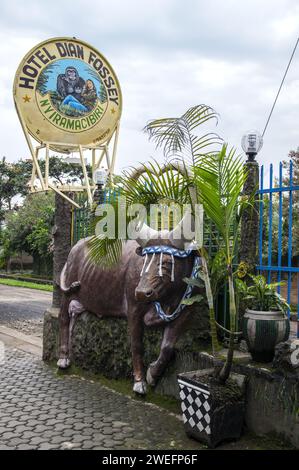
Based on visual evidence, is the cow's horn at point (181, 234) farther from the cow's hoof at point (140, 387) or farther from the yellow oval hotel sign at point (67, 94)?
the yellow oval hotel sign at point (67, 94)

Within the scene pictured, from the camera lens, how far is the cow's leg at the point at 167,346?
15.3 feet

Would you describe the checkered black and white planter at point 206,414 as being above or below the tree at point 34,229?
below

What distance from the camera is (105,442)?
391 centimetres

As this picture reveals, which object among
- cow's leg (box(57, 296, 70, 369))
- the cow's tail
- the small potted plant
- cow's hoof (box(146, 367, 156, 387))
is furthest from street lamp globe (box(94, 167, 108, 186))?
the small potted plant

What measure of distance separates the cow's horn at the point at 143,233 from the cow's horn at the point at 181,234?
183 millimetres

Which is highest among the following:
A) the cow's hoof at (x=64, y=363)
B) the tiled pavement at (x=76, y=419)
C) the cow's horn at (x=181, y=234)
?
the cow's horn at (x=181, y=234)

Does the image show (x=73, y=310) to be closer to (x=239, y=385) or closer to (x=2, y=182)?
(x=239, y=385)

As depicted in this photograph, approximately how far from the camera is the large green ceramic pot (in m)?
3.86

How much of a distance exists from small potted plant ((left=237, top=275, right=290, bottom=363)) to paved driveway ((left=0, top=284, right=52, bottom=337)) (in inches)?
246

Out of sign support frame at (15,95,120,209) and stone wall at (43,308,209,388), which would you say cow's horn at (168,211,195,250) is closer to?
stone wall at (43,308,209,388)

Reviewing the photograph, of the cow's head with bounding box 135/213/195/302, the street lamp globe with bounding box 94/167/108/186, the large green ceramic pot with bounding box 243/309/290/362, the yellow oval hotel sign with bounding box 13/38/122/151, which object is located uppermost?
the yellow oval hotel sign with bounding box 13/38/122/151

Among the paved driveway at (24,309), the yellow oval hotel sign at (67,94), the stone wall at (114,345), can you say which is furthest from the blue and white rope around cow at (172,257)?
the paved driveway at (24,309)

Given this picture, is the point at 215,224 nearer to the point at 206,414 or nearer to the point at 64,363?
the point at 206,414

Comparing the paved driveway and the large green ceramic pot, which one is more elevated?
the large green ceramic pot
